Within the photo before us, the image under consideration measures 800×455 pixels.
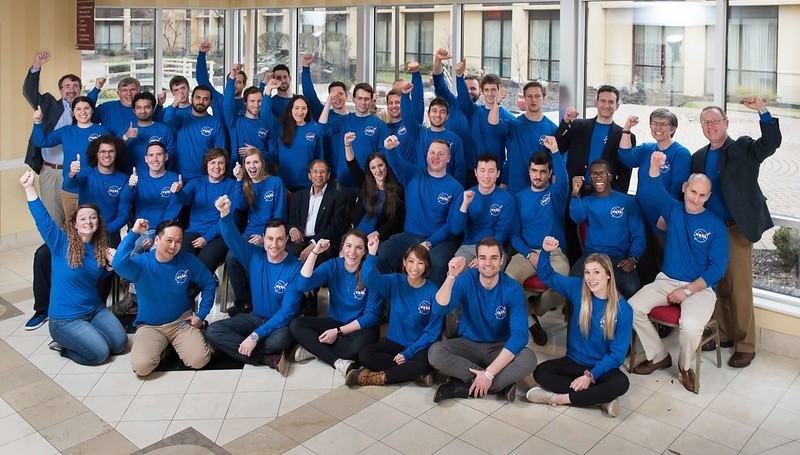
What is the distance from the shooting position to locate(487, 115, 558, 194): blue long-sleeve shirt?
22.0 ft

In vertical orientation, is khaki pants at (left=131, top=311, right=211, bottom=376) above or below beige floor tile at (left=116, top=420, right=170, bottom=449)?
above

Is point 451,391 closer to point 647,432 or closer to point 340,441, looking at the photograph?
point 340,441

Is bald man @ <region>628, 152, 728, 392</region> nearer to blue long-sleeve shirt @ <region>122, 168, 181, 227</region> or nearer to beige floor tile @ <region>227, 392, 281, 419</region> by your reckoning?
beige floor tile @ <region>227, 392, 281, 419</region>

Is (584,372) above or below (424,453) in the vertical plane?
above

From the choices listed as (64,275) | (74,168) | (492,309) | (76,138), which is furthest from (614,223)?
(76,138)

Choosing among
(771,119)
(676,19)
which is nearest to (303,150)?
(676,19)

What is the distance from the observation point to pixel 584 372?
5059 mm

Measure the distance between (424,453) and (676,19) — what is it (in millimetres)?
4069

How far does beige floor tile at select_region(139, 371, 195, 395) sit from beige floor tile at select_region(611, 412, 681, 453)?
272cm

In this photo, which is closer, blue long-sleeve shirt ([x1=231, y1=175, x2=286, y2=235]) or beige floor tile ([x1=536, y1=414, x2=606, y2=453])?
beige floor tile ([x1=536, y1=414, x2=606, y2=453])

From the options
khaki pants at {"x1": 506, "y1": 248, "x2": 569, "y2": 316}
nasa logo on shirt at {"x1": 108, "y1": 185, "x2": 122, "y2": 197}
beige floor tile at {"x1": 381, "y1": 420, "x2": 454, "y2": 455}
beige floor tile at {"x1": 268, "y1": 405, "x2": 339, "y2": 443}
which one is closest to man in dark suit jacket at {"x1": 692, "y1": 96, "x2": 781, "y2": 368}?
khaki pants at {"x1": 506, "y1": 248, "x2": 569, "y2": 316}

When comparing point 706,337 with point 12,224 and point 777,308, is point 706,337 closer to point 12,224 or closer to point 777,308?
point 777,308

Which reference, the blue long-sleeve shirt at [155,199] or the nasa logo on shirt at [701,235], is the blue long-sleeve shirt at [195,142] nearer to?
the blue long-sleeve shirt at [155,199]

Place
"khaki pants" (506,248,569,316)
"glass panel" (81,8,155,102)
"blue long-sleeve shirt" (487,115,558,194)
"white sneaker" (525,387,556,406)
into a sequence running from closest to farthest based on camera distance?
"white sneaker" (525,387,556,406) → "khaki pants" (506,248,569,316) → "blue long-sleeve shirt" (487,115,558,194) → "glass panel" (81,8,155,102)
